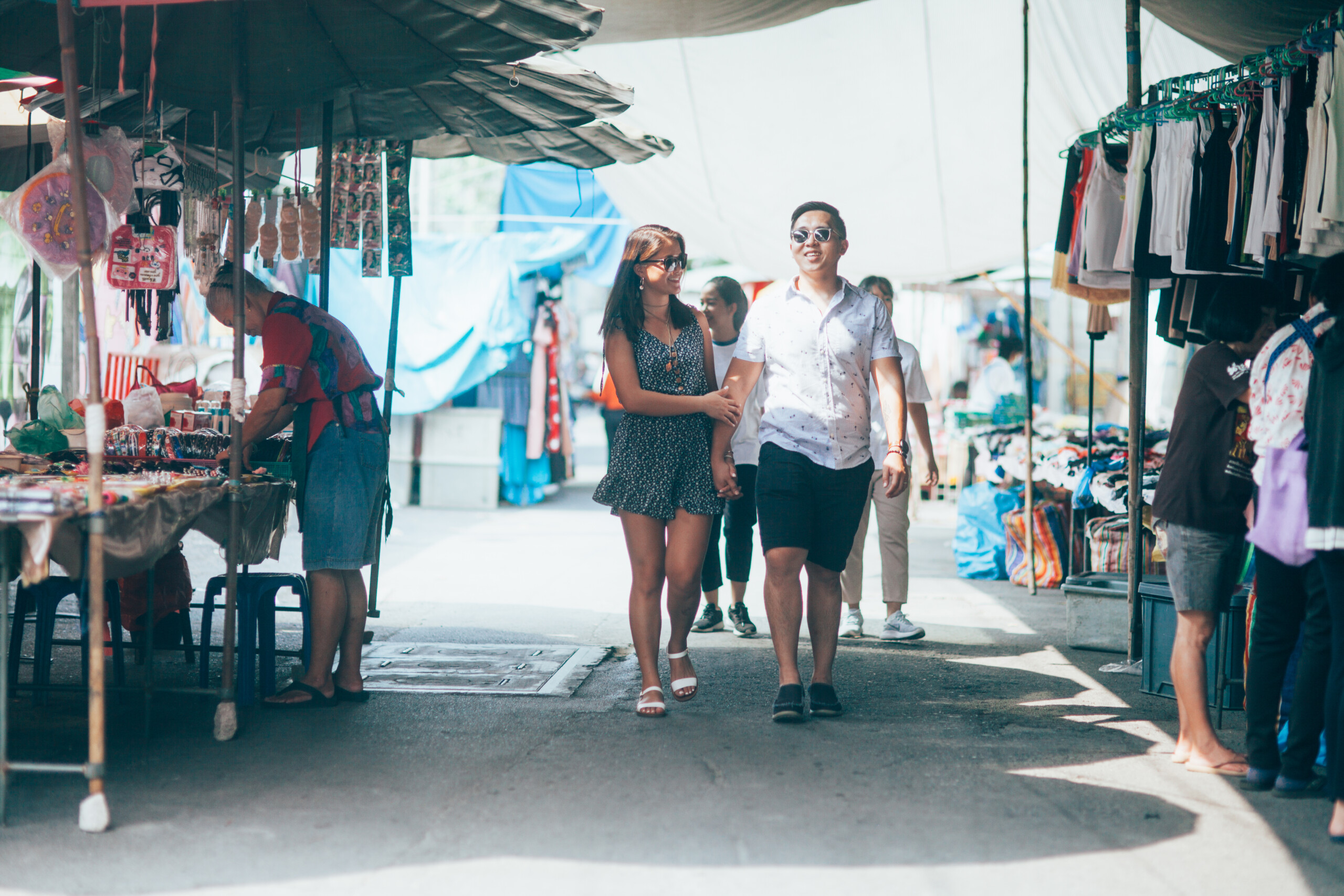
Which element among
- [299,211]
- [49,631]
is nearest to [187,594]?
[49,631]

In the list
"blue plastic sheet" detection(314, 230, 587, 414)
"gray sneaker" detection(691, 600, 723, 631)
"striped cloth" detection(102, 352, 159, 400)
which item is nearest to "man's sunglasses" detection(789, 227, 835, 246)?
"gray sneaker" detection(691, 600, 723, 631)

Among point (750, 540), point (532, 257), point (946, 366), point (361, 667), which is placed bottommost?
point (361, 667)

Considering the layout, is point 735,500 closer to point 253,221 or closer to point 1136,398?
point 1136,398

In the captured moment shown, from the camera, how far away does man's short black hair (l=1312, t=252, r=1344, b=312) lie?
3828mm

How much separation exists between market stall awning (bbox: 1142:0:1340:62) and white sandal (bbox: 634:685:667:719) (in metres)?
4.14

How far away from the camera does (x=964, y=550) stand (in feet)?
31.9

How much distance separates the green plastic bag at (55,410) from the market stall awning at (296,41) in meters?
1.46

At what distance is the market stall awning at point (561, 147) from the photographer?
22.7ft

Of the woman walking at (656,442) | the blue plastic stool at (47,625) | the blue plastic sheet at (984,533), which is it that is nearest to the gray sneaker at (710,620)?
the woman walking at (656,442)

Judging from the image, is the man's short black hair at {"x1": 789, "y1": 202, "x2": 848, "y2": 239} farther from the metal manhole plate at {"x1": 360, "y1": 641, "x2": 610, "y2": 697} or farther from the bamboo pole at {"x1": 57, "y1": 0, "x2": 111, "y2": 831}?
the bamboo pole at {"x1": 57, "y1": 0, "x2": 111, "y2": 831}

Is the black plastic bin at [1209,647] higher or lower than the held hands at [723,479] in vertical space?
lower

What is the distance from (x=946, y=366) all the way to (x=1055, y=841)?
46.2 ft

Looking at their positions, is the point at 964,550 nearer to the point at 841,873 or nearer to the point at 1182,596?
the point at 1182,596

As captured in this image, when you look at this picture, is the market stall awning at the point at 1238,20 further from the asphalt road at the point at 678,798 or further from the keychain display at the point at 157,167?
the keychain display at the point at 157,167
